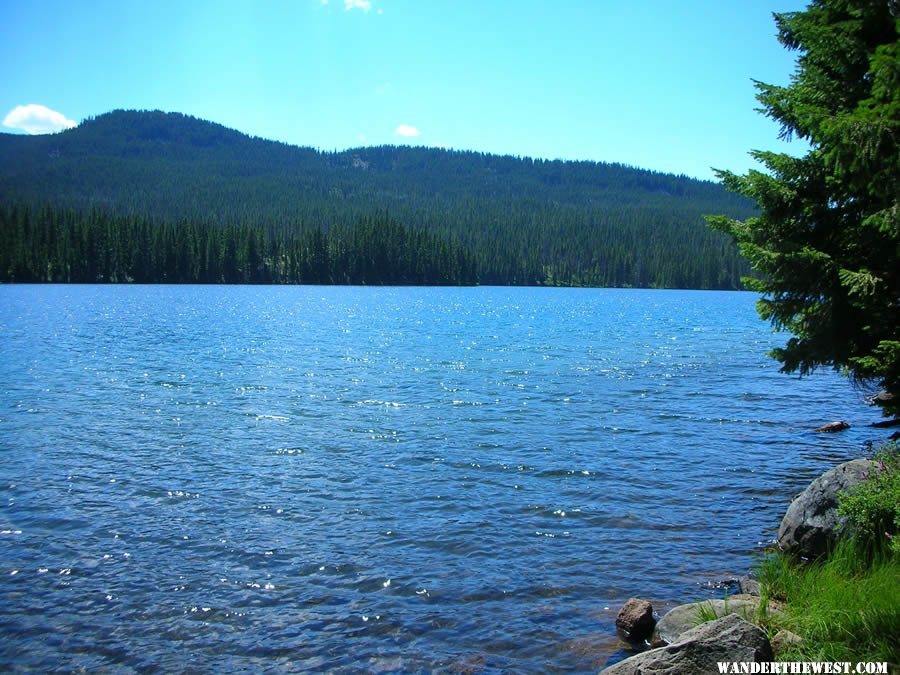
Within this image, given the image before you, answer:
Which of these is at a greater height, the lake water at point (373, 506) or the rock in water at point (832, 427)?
the rock in water at point (832, 427)

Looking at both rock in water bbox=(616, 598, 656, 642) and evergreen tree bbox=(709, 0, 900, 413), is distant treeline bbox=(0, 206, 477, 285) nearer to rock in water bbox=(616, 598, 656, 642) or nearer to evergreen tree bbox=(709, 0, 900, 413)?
evergreen tree bbox=(709, 0, 900, 413)

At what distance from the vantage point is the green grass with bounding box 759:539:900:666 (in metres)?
6.44

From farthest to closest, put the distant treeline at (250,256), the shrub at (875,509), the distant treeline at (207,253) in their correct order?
the distant treeline at (250,256) < the distant treeline at (207,253) < the shrub at (875,509)

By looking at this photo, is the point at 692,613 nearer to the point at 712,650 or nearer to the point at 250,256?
the point at 712,650

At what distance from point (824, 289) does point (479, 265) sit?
7152 inches

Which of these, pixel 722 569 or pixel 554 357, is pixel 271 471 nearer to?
pixel 722 569

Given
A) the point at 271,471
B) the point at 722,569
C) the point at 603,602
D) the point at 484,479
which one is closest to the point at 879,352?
the point at 722,569

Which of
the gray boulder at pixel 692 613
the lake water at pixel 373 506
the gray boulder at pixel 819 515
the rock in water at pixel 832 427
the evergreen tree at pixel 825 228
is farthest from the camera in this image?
the rock in water at pixel 832 427

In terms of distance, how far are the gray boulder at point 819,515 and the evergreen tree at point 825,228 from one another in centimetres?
158

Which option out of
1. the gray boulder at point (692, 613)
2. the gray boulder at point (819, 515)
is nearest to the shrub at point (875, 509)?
the gray boulder at point (819, 515)

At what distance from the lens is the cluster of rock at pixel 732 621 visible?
6531mm

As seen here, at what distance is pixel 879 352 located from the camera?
10.8m

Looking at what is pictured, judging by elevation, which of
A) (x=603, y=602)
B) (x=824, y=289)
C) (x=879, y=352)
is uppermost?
(x=824, y=289)

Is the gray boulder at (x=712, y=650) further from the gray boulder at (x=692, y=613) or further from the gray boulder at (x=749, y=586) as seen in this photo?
the gray boulder at (x=749, y=586)
